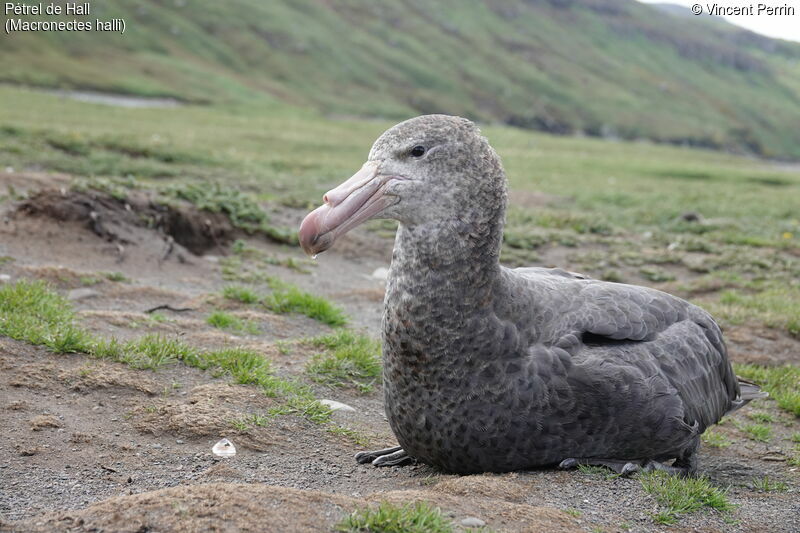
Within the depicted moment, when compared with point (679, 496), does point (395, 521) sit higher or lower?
higher

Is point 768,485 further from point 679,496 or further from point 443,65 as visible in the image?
point 443,65

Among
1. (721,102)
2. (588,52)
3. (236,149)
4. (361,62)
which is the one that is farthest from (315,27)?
(236,149)

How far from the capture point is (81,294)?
7.98 meters

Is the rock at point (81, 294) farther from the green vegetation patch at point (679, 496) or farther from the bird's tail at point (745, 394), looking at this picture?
the bird's tail at point (745, 394)

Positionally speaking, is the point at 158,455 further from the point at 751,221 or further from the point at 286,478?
the point at 751,221

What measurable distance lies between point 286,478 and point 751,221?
46.8 feet

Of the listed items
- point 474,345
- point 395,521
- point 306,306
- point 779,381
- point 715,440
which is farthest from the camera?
point 306,306

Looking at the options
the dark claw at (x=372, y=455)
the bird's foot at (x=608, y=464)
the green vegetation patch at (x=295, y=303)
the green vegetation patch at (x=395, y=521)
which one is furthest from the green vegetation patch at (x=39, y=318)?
the bird's foot at (x=608, y=464)

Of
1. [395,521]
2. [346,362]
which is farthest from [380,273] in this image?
[395,521]

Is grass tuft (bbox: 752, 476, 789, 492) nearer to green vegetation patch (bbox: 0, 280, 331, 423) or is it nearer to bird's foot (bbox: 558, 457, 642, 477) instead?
bird's foot (bbox: 558, 457, 642, 477)

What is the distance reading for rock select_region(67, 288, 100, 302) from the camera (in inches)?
310

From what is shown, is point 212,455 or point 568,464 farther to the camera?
point 212,455

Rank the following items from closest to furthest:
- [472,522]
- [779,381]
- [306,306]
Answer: [472,522]
[779,381]
[306,306]

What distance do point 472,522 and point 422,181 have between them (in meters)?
1.93
